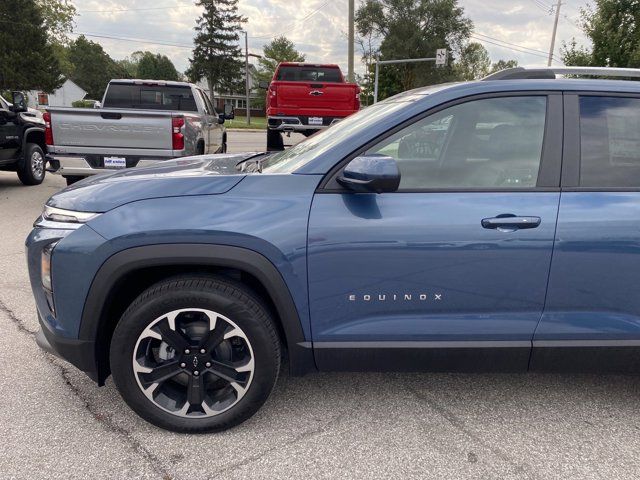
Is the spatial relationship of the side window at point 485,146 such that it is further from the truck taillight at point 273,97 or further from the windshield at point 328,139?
the truck taillight at point 273,97

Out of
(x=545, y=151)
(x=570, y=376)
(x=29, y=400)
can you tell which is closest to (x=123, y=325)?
(x=29, y=400)

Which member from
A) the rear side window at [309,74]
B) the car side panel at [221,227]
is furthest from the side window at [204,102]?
the car side panel at [221,227]

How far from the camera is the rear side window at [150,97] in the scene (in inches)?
343

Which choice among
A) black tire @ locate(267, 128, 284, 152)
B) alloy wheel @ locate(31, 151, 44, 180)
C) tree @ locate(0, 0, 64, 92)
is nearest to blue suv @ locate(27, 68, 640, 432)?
alloy wheel @ locate(31, 151, 44, 180)

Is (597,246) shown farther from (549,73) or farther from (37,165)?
(37,165)

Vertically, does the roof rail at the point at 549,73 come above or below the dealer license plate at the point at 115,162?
above

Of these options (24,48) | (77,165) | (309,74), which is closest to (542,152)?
(77,165)

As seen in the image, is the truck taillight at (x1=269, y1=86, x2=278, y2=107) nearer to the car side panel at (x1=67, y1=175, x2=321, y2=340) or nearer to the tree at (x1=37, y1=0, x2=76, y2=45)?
the car side panel at (x1=67, y1=175, x2=321, y2=340)

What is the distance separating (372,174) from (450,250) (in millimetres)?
500

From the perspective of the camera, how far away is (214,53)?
64125 mm

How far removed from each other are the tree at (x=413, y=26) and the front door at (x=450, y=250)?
46.8 meters

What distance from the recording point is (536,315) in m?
2.34

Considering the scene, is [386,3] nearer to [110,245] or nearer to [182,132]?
[182,132]

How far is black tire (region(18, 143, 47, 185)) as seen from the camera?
891 centimetres
